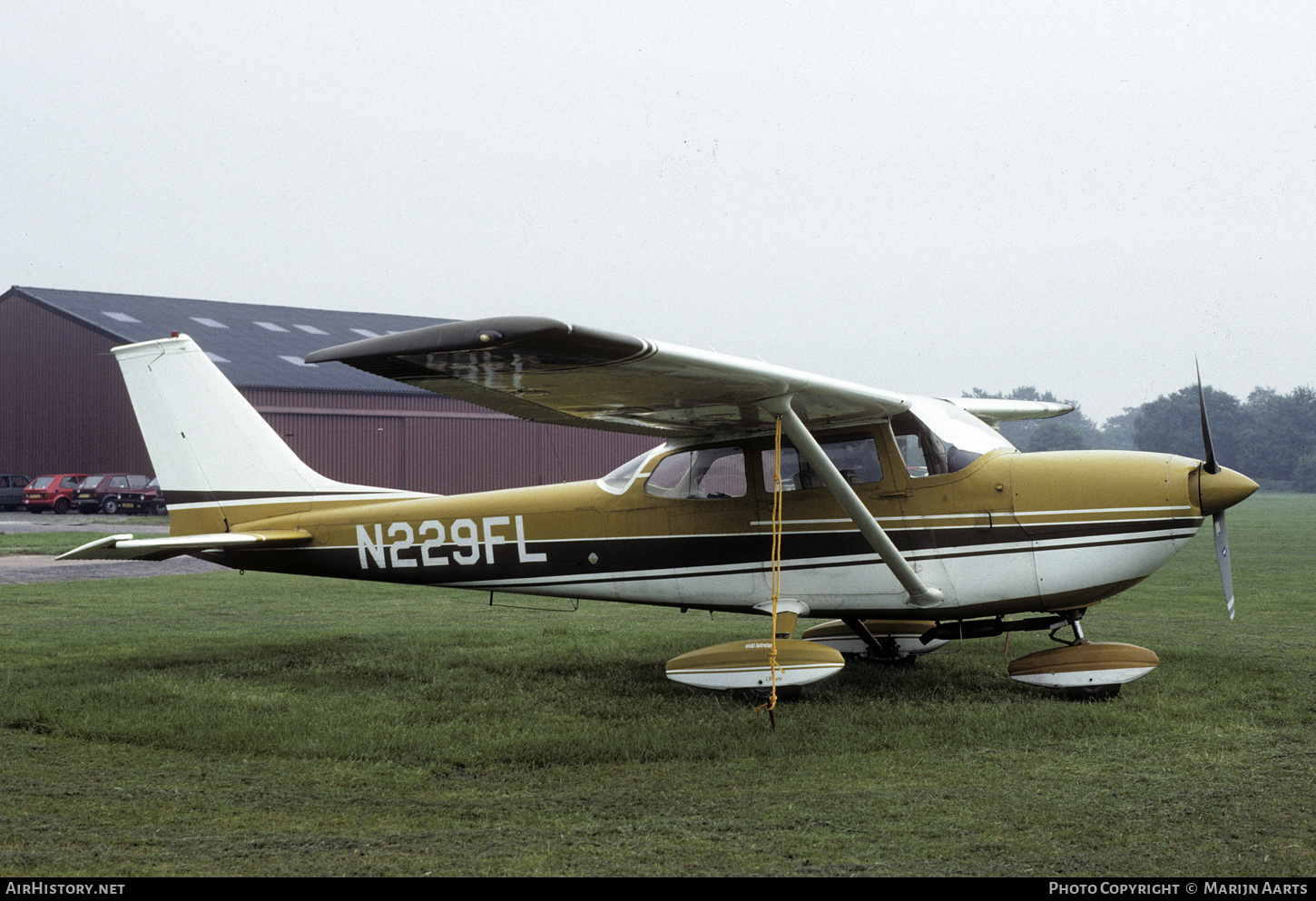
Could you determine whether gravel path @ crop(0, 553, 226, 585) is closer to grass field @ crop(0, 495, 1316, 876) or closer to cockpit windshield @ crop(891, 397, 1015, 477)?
grass field @ crop(0, 495, 1316, 876)

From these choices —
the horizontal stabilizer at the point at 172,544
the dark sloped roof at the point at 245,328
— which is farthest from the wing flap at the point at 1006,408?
the dark sloped roof at the point at 245,328

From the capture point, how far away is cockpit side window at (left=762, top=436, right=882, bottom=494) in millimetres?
7844

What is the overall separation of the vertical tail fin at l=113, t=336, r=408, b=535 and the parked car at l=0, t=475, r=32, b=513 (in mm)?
36854

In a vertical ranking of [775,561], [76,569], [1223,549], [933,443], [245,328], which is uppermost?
[245,328]

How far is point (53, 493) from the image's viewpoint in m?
38.6

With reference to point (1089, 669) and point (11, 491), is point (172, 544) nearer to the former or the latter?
point (1089, 669)

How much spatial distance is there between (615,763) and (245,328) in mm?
40934

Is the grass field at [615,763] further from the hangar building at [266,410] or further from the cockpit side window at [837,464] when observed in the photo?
the hangar building at [266,410]

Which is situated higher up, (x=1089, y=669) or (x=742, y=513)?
(x=742, y=513)

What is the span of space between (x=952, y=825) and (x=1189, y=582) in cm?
1333

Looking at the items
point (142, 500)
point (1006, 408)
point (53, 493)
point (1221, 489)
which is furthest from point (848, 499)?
point (53, 493)

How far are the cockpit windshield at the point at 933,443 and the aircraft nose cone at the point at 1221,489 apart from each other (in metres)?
1.35

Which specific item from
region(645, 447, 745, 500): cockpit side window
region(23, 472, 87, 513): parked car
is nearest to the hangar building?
region(23, 472, 87, 513): parked car

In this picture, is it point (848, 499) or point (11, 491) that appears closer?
point (848, 499)
